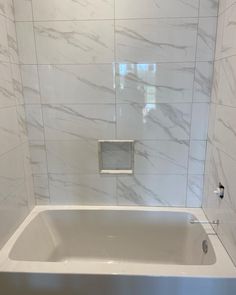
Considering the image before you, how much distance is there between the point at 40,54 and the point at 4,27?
0.28 metres

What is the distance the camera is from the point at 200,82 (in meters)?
1.72

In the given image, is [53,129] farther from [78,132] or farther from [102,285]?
[102,285]

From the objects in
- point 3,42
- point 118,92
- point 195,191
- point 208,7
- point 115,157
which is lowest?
point 195,191

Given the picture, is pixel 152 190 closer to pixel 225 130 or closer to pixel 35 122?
pixel 225 130

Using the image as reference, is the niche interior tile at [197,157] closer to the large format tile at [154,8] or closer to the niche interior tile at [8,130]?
the large format tile at [154,8]

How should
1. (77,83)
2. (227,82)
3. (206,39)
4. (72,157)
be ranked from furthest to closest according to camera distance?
(72,157)
(77,83)
(206,39)
(227,82)

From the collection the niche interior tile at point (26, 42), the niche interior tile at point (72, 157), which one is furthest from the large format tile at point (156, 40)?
the niche interior tile at point (72, 157)

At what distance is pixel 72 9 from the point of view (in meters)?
1.65

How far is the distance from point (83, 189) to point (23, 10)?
1.44 m

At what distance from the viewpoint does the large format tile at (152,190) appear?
6.27 feet

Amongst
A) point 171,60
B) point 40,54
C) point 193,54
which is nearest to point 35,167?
point 40,54

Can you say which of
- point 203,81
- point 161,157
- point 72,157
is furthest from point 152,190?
point 203,81

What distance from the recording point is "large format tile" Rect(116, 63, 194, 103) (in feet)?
5.62

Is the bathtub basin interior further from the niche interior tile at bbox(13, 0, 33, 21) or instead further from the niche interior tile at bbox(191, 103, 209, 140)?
the niche interior tile at bbox(13, 0, 33, 21)
